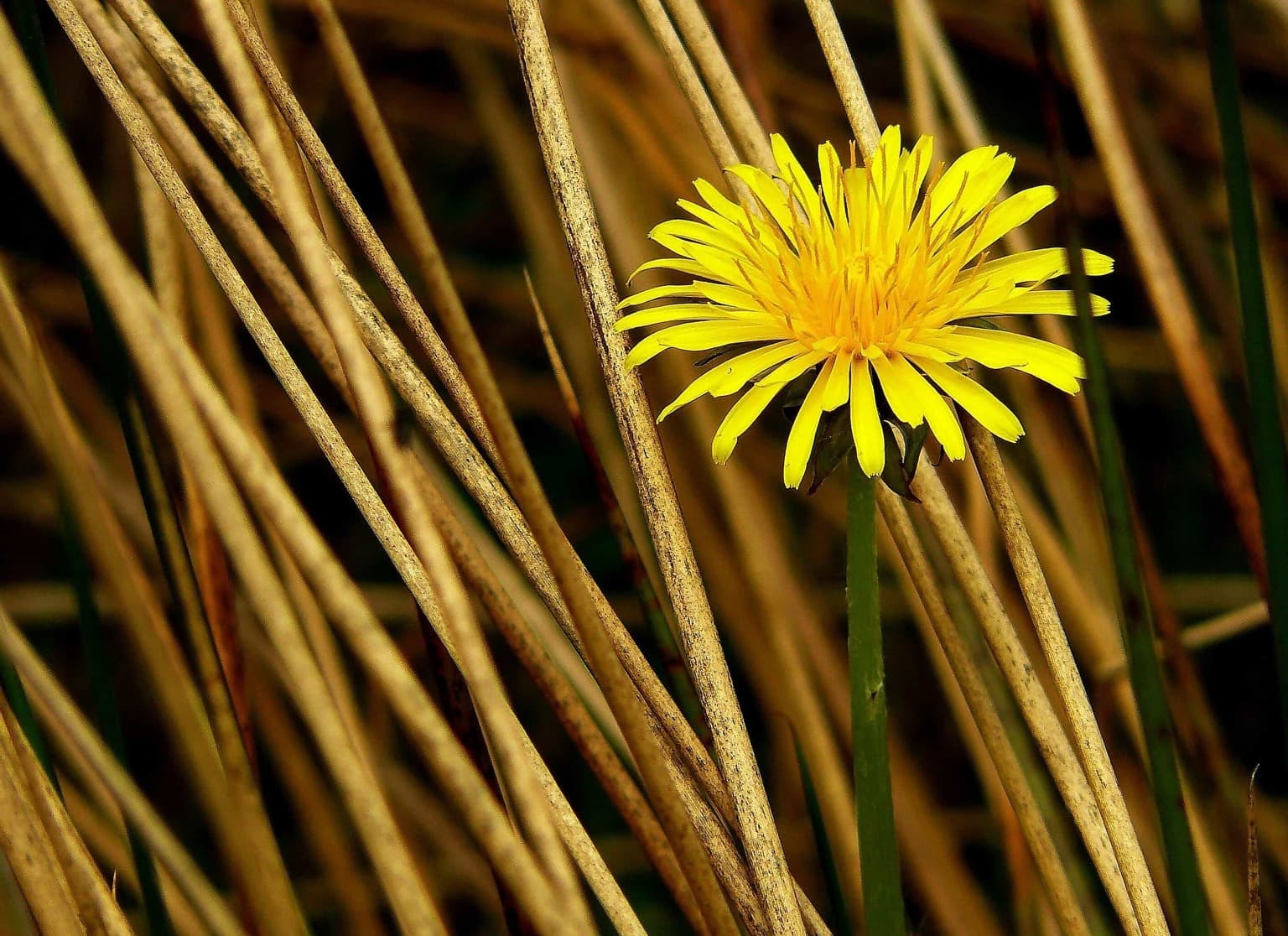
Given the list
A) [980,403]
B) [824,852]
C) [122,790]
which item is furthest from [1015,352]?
[122,790]

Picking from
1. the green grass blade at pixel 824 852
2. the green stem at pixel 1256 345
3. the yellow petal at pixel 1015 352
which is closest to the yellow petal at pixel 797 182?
the yellow petal at pixel 1015 352

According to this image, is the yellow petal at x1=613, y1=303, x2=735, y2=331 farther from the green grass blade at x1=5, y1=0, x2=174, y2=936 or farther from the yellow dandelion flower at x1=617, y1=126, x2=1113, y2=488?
the green grass blade at x1=5, y1=0, x2=174, y2=936

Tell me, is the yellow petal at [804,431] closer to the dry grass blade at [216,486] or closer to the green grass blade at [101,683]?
the dry grass blade at [216,486]

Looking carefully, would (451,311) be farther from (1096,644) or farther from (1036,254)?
(1096,644)

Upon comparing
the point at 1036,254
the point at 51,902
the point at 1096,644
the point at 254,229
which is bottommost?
the point at 1096,644

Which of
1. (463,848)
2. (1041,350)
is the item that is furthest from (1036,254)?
(463,848)

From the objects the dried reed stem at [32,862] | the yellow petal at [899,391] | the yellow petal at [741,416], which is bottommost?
the dried reed stem at [32,862]

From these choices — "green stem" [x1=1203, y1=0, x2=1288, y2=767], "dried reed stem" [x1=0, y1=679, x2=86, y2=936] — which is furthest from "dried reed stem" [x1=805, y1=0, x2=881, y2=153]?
"dried reed stem" [x1=0, y1=679, x2=86, y2=936]
